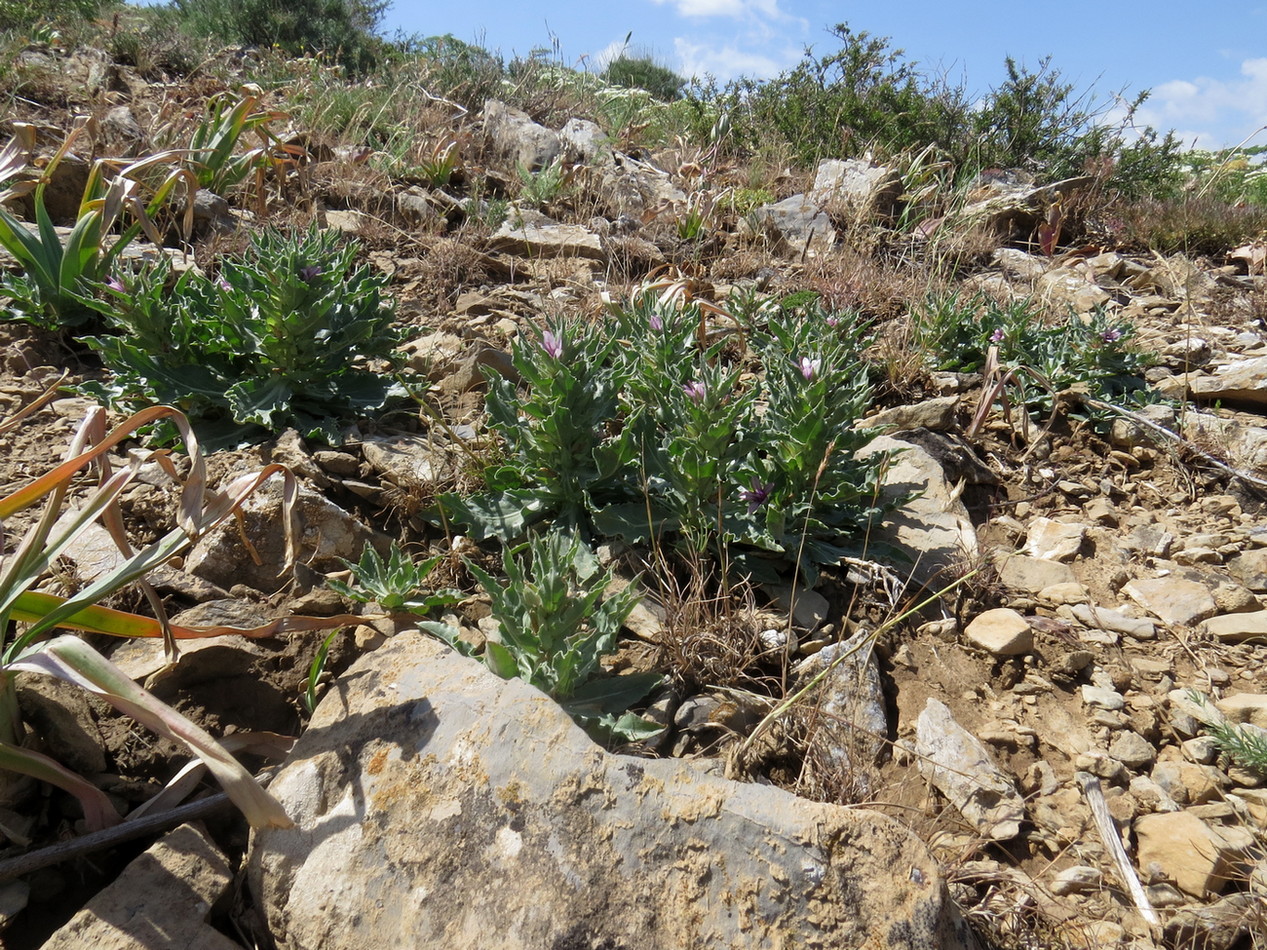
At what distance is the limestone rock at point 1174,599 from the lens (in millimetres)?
2732

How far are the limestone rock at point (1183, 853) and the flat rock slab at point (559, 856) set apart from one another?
0.63 meters

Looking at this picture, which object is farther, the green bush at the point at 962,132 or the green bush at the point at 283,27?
the green bush at the point at 283,27

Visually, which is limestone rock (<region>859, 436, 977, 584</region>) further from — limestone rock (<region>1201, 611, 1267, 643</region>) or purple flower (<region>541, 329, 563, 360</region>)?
purple flower (<region>541, 329, 563, 360</region>)

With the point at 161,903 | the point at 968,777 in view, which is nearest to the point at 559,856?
the point at 161,903

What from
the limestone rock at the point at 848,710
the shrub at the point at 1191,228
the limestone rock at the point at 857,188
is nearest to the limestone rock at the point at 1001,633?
the limestone rock at the point at 848,710

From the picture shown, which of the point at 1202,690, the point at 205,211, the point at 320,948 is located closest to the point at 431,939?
the point at 320,948

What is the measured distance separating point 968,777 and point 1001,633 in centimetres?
63

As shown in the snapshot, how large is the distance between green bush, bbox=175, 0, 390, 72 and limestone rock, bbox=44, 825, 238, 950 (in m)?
10.2

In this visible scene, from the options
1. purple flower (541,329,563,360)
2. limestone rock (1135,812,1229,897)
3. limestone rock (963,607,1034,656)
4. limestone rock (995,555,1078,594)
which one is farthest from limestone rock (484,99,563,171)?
limestone rock (1135,812,1229,897)

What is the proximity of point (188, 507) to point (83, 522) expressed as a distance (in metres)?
0.20

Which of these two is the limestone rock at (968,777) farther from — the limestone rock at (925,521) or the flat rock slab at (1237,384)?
the flat rock slab at (1237,384)

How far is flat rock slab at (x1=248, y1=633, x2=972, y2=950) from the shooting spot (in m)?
1.47

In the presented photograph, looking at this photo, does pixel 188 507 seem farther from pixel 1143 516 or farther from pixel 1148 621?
pixel 1143 516

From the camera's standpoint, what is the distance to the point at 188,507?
187 centimetres
